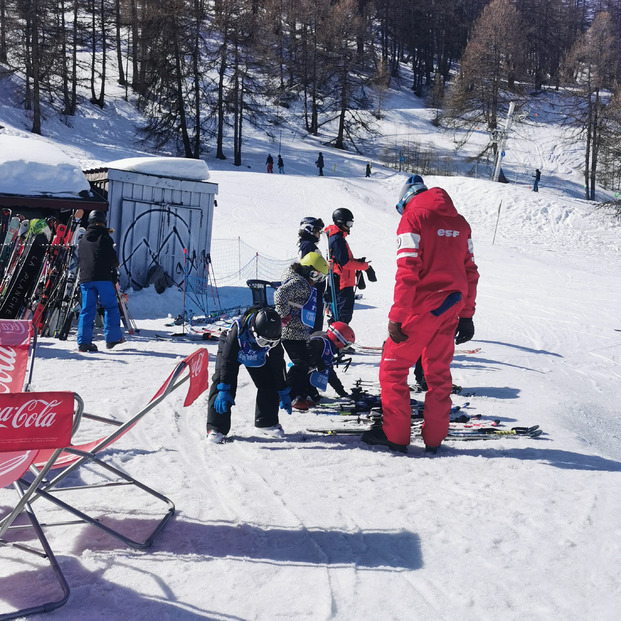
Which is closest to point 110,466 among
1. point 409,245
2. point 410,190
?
point 409,245

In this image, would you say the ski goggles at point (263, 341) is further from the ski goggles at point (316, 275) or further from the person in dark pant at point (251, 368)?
the ski goggles at point (316, 275)

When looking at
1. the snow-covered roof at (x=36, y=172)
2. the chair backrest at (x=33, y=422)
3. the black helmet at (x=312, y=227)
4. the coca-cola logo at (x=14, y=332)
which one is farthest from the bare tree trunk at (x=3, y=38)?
the chair backrest at (x=33, y=422)

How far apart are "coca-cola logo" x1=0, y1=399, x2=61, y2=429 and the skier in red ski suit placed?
243cm

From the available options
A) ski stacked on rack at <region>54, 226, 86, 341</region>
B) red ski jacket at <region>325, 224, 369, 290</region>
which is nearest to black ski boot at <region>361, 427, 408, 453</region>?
red ski jacket at <region>325, 224, 369, 290</region>

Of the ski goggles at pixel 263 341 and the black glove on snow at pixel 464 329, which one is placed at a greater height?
the black glove on snow at pixel 464 329

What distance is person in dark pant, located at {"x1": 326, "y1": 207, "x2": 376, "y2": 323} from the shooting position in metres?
7.20

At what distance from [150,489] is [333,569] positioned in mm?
1135

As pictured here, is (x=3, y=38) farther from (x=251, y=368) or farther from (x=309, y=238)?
(x=251, y=368)

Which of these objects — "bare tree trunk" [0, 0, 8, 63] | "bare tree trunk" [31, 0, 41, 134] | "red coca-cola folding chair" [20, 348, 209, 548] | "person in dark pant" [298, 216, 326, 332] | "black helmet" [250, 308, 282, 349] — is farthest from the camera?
"bare tree trunk" [0, 0, 8, 63]

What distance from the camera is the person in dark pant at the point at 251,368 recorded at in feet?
14.9

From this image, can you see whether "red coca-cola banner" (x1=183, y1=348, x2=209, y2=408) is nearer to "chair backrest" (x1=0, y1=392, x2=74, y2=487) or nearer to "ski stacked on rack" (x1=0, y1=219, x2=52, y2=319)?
"chair backrest" (x1=0, y1=392, x2=74, y2=487)

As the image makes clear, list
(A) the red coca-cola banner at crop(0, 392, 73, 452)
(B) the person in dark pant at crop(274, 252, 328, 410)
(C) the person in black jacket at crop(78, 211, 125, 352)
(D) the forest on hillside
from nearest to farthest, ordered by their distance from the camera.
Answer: (A) the red coca-cola banner at crop(0, 392, 73, 452)
(B) the person in dark pant at crop(274, 252, 328, 410)
(C) the person in black jacket at crop(78, 211, 125, 352)
(D) the forest on hillside

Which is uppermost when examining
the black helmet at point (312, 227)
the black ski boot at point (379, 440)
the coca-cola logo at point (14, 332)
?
the black helmet at point (312, 227)

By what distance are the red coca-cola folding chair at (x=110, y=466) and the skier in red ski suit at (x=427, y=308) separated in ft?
4.95
